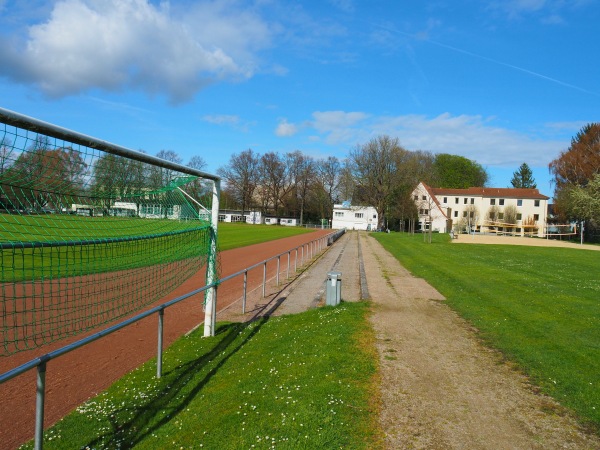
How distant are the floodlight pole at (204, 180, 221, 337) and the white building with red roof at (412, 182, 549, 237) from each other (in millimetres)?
60619

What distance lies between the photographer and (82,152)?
4551mm

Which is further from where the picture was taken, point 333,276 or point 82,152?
point 333,276

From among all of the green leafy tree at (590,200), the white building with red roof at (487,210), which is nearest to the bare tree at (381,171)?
the white building with red roof at (487,210)

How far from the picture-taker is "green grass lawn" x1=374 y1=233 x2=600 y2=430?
513 centimetres

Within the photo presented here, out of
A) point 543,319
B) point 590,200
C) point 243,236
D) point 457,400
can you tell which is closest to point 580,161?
point 590,200

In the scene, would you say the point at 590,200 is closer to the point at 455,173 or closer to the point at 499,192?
the point at 499,192

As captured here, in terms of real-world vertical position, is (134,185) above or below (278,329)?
above

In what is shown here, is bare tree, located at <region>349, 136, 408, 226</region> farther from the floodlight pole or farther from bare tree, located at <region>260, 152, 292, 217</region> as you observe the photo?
the floodlight pole

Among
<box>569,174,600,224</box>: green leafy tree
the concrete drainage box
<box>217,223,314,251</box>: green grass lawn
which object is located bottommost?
<box>217,223,314,251</box>: green grass lawn

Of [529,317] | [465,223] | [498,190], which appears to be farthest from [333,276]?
[498,190]

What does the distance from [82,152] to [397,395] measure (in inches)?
159

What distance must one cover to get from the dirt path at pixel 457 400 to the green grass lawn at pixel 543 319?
1.03 ft

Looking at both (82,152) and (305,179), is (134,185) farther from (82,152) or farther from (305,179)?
(305,179)

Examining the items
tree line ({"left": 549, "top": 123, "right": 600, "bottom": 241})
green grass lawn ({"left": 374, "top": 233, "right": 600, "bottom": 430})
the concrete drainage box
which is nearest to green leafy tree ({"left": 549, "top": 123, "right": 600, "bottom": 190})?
tree line ({"left": 549, "top": 123, "right": 600, "bottom": 241})
